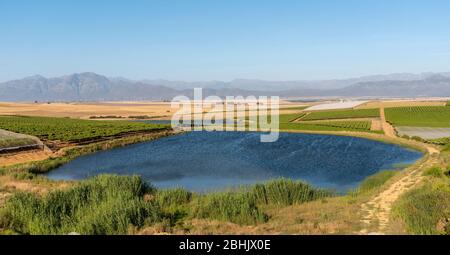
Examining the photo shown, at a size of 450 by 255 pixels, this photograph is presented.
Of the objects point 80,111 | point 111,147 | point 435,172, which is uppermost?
point 80,111

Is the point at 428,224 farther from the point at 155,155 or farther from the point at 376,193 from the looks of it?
the point at 155,155

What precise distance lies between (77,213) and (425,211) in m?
11.5

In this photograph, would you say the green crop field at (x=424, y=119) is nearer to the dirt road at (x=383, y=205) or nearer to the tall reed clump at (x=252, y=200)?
the dirt road at (x=383, y=205)

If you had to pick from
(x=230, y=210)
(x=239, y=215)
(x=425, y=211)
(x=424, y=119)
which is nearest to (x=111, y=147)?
(x=230, y=210)

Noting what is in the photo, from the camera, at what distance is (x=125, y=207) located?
13008 millimetres

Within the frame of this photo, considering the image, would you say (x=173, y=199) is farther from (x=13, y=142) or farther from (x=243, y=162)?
(x=13, y=142)

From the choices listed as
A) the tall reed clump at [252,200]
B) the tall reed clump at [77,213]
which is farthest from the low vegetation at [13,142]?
the tall reed clump at [252,200]

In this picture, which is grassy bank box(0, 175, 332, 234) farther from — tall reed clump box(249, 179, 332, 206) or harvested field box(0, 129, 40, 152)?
harvested field box(0, 129, 40, 152)

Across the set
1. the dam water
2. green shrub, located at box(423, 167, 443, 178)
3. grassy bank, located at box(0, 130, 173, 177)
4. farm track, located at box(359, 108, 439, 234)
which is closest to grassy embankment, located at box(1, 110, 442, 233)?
farm track, located at box(359, 108, 439, 234)

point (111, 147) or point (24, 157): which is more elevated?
point (24, 157)
